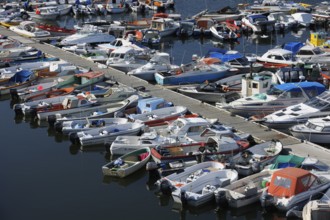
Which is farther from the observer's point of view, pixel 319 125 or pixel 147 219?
pixel 319 125

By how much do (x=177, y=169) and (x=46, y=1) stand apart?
63.5 m

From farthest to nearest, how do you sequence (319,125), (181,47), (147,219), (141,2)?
1. (141,2)
2. (181,47)
3. (319,125)
4. (147,219)

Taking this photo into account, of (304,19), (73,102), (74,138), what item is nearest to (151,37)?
(304,19)

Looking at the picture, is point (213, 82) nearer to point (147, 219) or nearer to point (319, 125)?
point (319, 125)

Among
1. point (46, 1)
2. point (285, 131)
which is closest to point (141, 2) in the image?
point (46, 1)

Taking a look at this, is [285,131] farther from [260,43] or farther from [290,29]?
[290,29]

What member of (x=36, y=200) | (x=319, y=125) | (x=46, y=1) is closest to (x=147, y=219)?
(x=36, y=200)

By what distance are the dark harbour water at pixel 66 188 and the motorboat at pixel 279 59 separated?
56.0 ft

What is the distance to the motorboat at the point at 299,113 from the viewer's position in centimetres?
3095

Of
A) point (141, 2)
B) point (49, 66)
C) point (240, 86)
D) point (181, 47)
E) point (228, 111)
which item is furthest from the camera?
point (141, 2)

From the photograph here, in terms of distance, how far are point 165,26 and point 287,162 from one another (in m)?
36.4

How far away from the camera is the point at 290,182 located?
23.1m

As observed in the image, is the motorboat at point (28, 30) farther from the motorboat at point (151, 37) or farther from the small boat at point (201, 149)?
the small boat at point (201, 149)

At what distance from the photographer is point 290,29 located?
63469 mm
